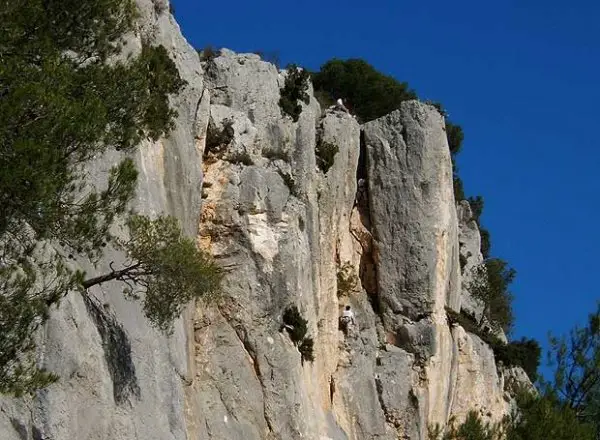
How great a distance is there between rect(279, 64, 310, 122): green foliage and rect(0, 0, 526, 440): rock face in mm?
299

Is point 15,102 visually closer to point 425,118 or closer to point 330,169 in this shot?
point 330,169

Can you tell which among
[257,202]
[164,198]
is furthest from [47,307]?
[257,202]

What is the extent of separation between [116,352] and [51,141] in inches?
228

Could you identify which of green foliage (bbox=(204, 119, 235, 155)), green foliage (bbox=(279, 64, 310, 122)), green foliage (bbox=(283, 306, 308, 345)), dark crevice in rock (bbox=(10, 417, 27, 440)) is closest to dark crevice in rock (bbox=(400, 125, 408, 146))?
green foliage (bbox=(279, 64, 310, 122))

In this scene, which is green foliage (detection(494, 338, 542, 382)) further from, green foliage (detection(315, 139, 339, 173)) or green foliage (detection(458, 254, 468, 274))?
green foliage (detection(315, 139, 339, 173))

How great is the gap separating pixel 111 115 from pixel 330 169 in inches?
624

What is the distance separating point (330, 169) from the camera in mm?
33125

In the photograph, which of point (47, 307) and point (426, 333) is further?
point (426, 333)

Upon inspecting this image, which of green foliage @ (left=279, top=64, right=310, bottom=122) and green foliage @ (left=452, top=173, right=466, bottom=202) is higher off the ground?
green foliage @ (left=452, top=173, right=466, bottom=202)

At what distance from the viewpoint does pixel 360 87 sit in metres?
51.4

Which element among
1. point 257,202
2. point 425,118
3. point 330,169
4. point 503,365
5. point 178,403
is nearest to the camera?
point 178,403

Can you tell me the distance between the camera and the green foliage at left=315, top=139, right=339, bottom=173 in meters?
32.9

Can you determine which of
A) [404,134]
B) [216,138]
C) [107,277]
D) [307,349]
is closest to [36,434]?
[107,277]

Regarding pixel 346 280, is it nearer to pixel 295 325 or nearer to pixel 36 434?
pixel 295 325
